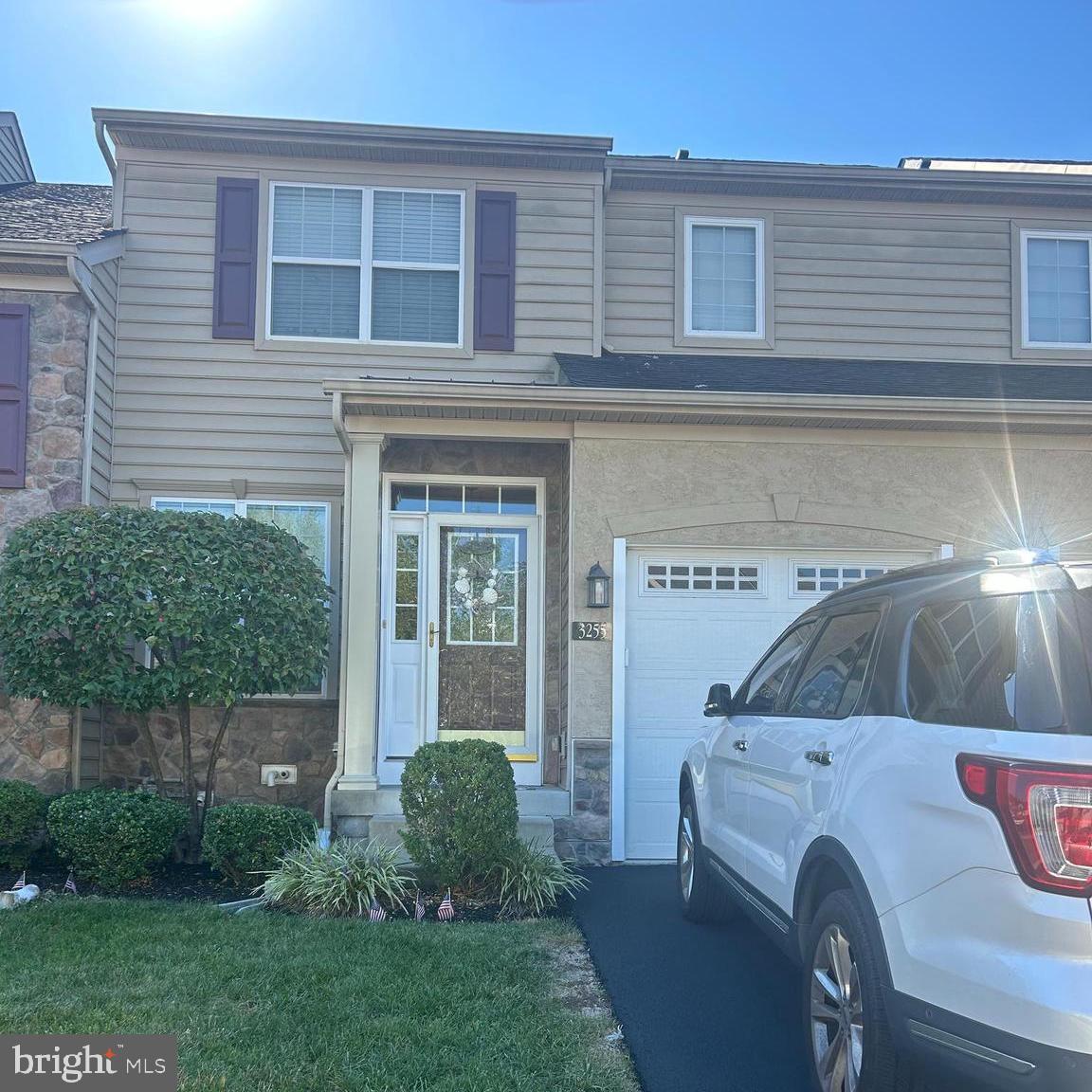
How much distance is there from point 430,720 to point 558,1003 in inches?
161

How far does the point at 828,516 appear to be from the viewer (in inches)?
307

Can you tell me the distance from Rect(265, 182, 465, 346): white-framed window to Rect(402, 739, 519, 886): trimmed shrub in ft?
14.2

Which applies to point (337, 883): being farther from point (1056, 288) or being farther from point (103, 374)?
point (1056, 288)

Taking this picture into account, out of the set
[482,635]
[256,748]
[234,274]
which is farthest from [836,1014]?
[234,274]

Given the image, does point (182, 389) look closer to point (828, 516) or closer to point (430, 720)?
point (430, 720)

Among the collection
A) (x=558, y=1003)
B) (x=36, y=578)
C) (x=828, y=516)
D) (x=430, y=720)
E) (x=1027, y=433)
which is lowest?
(x=558, y=1003)

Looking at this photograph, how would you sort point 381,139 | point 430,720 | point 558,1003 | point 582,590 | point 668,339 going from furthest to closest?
point 668,339
point 381,139
point 430,720
point 582,590
point 558,1003

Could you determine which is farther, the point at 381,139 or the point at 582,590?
the point at 381,139

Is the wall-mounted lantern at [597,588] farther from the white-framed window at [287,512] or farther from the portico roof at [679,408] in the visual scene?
the white-framed window at [287,512]

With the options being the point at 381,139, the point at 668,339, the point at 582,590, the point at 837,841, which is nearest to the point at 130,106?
the point at 381,139

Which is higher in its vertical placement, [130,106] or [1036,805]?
[130,106]

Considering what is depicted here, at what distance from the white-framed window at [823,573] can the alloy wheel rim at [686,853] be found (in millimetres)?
2554

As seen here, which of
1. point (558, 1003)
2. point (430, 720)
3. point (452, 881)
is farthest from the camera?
point (430, 720)

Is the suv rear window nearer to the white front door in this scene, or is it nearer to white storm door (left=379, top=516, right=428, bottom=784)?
the white front door
